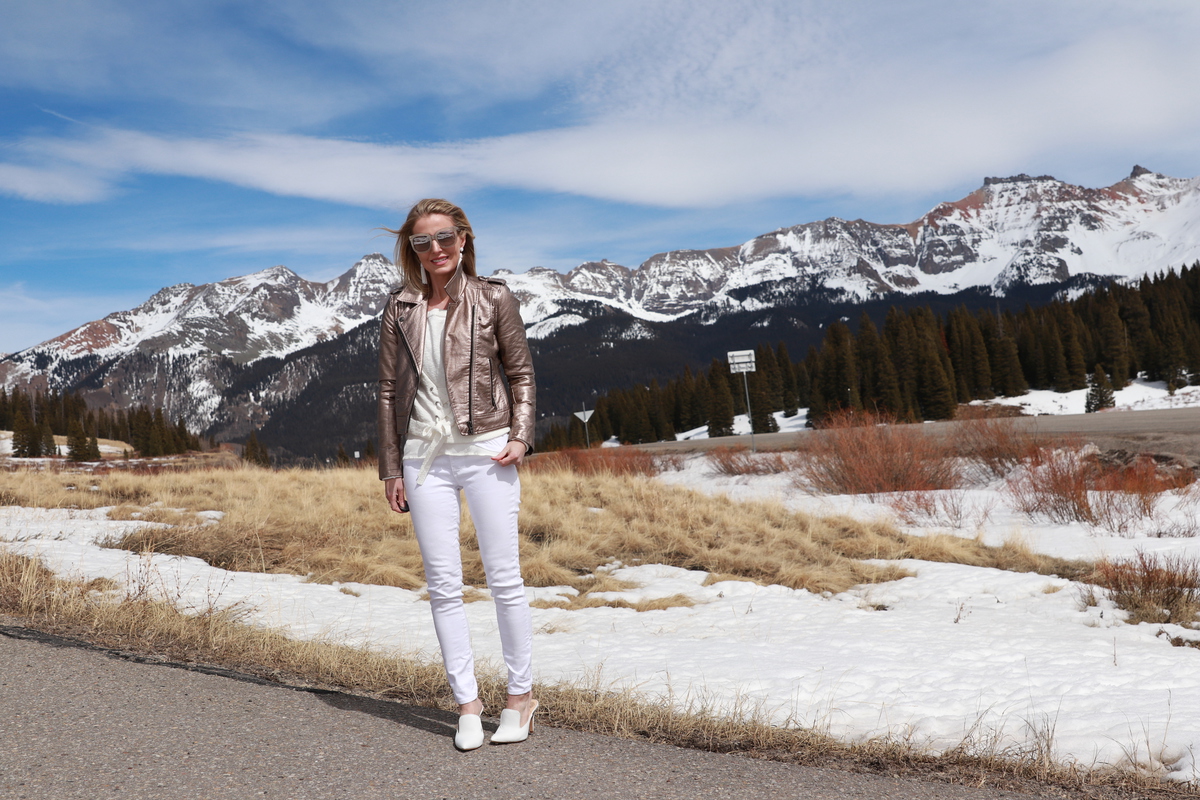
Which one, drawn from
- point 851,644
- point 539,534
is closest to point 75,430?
point 539,534

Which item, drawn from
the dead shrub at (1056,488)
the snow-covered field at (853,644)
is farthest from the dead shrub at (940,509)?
the snow-covered field at (853,644)

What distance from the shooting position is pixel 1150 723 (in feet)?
12.4

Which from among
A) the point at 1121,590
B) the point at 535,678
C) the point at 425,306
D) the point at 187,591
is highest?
the point at 425,306

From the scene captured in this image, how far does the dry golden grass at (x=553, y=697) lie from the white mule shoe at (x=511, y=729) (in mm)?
454

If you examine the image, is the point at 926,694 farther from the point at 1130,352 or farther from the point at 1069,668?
the point at 1130,352

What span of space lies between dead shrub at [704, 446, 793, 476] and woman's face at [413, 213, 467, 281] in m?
17.6

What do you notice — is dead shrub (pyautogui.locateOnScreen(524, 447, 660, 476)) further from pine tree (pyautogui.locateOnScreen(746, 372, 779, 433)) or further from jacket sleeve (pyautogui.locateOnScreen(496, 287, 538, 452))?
pine tree (pyautogui.locateOnScreen(746, 372, 779, 433))

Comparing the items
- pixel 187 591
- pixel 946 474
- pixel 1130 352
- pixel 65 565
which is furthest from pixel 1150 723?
pixel 1130 352

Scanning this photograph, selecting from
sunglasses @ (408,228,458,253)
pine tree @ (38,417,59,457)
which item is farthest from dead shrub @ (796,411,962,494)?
pine tree @ (38,417,59,457)

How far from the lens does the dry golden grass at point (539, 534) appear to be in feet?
28.8

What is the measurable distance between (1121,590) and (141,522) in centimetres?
1135

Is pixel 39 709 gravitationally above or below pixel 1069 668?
above

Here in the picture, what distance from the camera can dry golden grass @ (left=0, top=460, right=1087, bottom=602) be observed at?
8.79m

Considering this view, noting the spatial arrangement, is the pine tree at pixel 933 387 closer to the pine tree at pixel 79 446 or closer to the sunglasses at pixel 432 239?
the sunglasses at pixel 432 239
